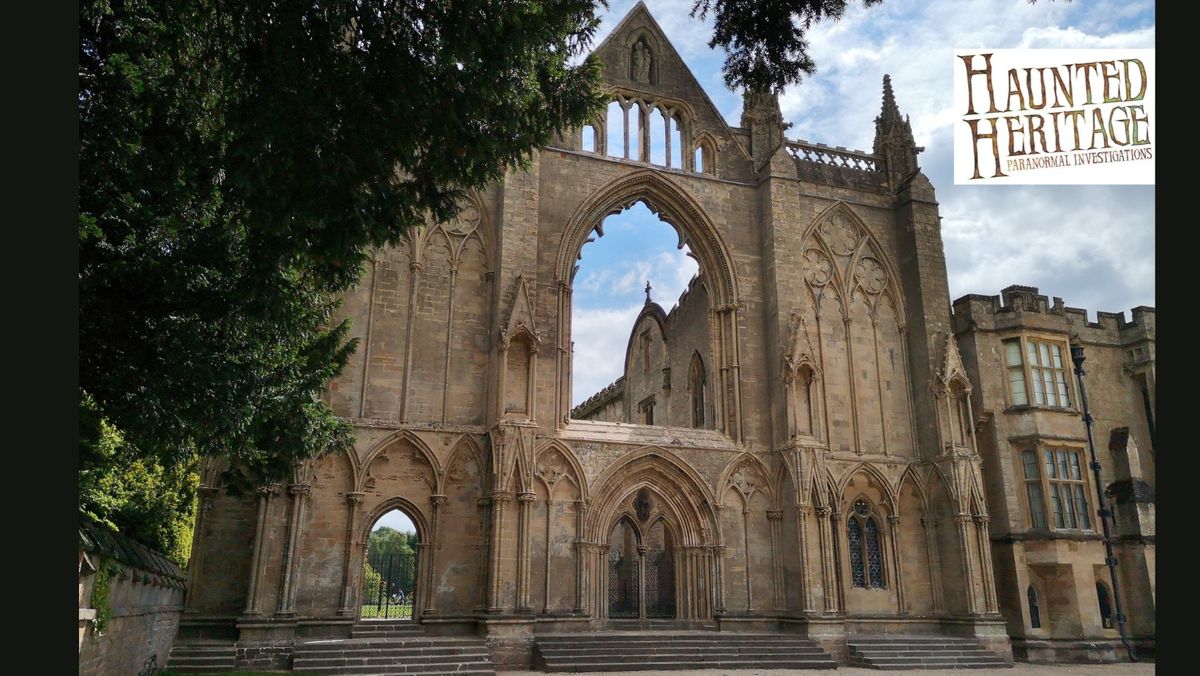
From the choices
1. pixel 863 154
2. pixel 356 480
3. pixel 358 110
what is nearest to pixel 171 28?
pixel 358 110

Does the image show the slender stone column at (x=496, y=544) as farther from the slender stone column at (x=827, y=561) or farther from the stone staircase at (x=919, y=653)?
the stone staircase at (x=919, y=653)

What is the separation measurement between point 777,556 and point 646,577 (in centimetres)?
646

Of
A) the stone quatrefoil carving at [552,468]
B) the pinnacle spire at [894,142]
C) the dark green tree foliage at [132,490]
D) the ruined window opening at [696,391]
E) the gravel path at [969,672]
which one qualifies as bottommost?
the gravel path at [969,672]

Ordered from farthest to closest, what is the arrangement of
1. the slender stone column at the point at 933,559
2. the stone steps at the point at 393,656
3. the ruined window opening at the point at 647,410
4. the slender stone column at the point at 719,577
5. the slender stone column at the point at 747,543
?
the ruined window opening at the point at 647,410
the slender stone column at the point at 933,559
the slender stone column at the point at 747,543
the slender stone column at the point at 719,577
the stone steps at the point at 393,656

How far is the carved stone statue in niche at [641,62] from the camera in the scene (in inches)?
878

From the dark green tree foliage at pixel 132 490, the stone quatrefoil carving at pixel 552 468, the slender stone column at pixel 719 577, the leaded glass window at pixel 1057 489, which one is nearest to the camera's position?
the dark green tree foliage at pixel 132 490

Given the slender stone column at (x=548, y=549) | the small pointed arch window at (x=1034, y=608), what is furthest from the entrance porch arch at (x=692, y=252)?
the small pointed arch window at (x=1034, y=608)

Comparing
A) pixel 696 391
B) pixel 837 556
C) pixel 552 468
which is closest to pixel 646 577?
pixel 696 391

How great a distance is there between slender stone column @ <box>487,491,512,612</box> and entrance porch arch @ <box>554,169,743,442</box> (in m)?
3.12

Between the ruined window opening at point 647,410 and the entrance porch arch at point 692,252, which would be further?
the ruined window opening at point 647,410

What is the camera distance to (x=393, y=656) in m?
14.9

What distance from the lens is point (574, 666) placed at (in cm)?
1558

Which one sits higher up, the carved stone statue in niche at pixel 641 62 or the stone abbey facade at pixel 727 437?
the carved stone statue in niche at pixel 641 62

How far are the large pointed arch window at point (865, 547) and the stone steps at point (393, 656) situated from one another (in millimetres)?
9729
